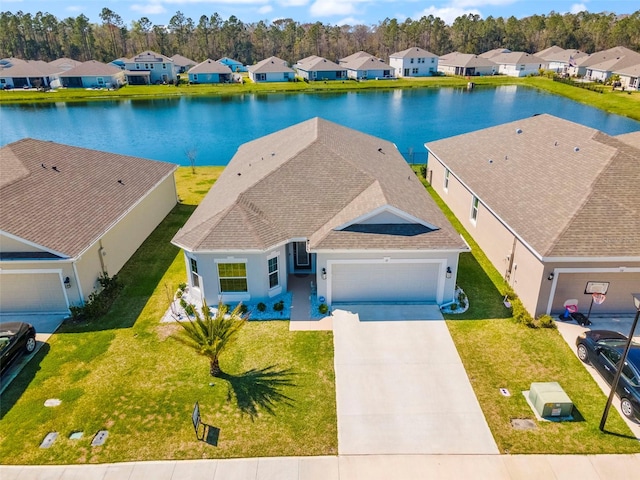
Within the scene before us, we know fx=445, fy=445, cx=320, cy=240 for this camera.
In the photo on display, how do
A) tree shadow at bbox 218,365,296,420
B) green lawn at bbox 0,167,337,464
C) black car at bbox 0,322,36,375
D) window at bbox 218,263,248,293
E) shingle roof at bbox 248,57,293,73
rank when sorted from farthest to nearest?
shingle roof at bbox 248,57,293,73
window at bbox 218,263,248,293
black car at bbox 0,322,36,375
tree shadow at bbox 218,365,296,420
green lawn at bbox 0,167,337,464

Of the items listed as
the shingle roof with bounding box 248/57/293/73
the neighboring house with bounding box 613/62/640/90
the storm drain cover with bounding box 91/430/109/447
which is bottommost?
the storm drain cover with bounding box 91/430/109/447

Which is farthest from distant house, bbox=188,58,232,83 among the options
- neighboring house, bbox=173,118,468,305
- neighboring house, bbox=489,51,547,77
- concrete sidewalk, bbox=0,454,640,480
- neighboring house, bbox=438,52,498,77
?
concrete sidewalk, bbox=0,454,640,480

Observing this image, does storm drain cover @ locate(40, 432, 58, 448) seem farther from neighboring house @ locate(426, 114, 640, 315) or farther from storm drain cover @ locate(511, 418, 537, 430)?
neighboring house @ locate(426, 114, 640, 315)

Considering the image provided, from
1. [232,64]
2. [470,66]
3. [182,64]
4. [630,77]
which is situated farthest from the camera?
[182,64]

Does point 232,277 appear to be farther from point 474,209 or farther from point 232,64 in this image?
point 232,64

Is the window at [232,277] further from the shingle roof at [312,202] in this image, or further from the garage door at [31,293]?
the garage door at [31,293]

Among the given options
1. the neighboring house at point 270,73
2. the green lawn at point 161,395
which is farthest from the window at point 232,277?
the neighboring house at point 270,73

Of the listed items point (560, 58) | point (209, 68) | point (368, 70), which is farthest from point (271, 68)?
point (560, 58)
